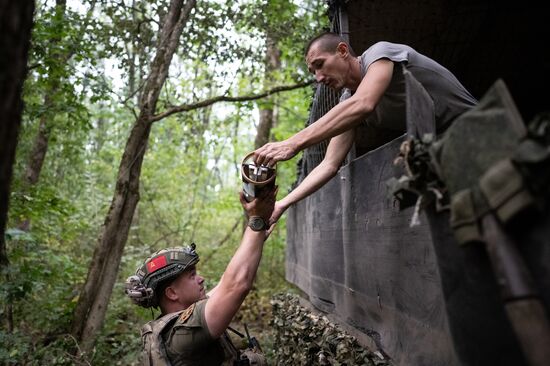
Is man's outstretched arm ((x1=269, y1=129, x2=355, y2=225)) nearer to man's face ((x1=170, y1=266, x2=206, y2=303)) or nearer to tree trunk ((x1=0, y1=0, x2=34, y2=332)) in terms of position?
man's face ((x1=170, y1=266, x2=206, y2=303))

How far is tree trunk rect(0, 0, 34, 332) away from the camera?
1.25 m

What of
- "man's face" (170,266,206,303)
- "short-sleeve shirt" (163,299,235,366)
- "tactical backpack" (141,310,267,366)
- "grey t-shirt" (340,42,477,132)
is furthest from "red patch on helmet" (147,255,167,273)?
"grey t-shirt" (340,42,477,132)

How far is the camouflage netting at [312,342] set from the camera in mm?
3378

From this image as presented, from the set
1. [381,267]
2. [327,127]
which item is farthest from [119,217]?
[327,127]

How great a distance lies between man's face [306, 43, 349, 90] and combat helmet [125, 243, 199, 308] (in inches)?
70.2

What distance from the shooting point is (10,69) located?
1.27 m

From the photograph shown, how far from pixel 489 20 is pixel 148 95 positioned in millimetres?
5066

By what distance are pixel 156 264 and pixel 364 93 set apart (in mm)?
2010

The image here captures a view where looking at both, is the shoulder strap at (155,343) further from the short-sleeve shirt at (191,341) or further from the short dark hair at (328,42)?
the short dark hair at (328,42)

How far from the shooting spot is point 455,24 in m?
4.89

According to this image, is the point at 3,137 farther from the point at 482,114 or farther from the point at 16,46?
the point at 482,114

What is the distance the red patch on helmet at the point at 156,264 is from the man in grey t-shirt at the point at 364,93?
2.95ft

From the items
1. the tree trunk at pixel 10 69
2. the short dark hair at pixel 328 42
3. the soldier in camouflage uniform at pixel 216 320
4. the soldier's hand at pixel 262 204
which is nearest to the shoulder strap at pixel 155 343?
the soldier in camouflage uniform at pixel 216 320

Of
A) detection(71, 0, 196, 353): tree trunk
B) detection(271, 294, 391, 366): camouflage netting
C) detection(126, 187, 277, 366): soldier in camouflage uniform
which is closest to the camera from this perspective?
detection(126, 187, 277, 366): soldier in camouflage uniform
